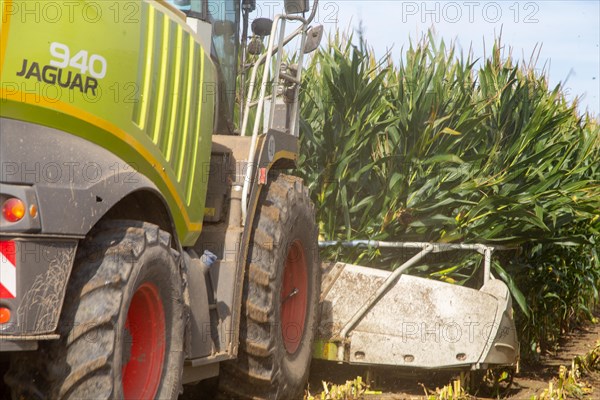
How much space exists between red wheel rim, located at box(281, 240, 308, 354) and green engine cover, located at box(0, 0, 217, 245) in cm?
108

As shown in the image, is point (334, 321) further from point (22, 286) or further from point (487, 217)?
point (22, 286)

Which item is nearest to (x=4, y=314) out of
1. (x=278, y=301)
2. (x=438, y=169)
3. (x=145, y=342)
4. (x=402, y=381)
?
(x=145, y=342)

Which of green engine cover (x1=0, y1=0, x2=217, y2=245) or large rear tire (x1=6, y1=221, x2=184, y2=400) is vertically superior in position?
green engine cover (x1=0, y1=0, x2=217, y2=245)

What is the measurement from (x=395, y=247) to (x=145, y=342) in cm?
327

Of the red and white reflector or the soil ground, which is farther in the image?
the soil ground

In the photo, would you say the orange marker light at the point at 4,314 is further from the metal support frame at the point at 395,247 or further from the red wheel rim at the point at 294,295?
the metal support frame at the point at 395,247

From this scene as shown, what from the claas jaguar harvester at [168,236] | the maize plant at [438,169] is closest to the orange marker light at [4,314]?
the claas jaguar harvester at [168,236]

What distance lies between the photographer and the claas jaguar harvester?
2945mm

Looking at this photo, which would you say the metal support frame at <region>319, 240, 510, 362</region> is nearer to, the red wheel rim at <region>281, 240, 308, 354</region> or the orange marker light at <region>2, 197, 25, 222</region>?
the red wheel rim at <region>281, 240, 308, 354</region>

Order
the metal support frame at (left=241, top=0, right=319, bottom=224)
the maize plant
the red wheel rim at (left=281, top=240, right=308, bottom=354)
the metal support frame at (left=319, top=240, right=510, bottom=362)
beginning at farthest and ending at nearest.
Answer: the maize plant
the metal support frame at (left=319, top=240, right=510, bottom=362)
the red wheel rim at (left=281, top=240, right=308, bottom=354)
the metal support frame at (left=241, top=0, right=319, bottom=224)

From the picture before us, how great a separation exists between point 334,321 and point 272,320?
4.41 ft

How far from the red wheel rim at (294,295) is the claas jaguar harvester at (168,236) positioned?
13 mm

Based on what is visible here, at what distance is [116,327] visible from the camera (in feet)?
9.96

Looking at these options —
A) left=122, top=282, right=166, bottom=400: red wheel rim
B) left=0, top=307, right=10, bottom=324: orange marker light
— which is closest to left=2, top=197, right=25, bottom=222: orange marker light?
left=0, top=307, right=10, bottom=324: orange marker light
